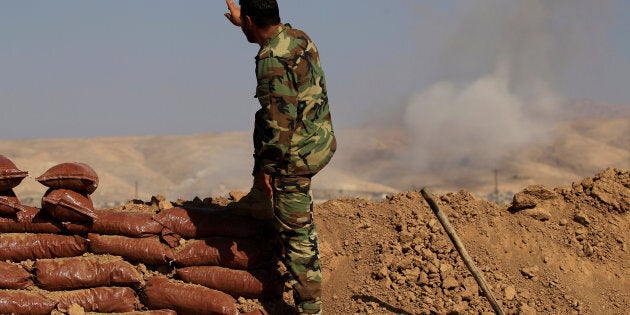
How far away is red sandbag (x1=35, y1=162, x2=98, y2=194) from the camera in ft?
19.7

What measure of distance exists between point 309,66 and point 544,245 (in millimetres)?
2729

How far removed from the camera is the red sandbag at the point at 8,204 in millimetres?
6127

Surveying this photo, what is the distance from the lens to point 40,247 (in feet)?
20.0

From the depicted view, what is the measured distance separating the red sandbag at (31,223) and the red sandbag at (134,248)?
0.98ft

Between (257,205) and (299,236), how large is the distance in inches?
25.8

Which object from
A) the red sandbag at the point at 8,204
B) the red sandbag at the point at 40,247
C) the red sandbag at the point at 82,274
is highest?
the red sandbag at the point at 8,204

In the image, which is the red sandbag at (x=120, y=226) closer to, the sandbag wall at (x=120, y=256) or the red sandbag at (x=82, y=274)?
the sandbag wall at (x=120, y=256)

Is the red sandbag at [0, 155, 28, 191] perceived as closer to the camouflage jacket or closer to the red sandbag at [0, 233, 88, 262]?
the red sandbag at [0, 233, 88, 262]

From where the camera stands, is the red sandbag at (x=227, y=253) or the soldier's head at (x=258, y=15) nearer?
the soldier's head at (x=258, y=15)

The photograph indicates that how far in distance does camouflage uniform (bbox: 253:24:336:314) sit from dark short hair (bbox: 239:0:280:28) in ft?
0.29

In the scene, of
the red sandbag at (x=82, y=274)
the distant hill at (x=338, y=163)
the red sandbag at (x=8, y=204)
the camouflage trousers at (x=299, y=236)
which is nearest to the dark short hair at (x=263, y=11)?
the camouflage trousers at (x=299, y=236)

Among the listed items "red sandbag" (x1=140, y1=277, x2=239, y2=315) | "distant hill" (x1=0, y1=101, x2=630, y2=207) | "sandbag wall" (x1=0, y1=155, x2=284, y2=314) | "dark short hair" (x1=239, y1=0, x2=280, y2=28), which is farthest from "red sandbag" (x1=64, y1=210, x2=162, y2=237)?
"distant hill" (x1=0, y1=101, x2=630, y2=207)

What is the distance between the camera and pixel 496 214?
270 inches

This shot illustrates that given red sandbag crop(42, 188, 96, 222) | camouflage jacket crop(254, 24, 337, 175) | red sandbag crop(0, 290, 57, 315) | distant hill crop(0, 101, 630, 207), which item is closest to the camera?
camouflage jacket crop(254, 24, 337, 175)
